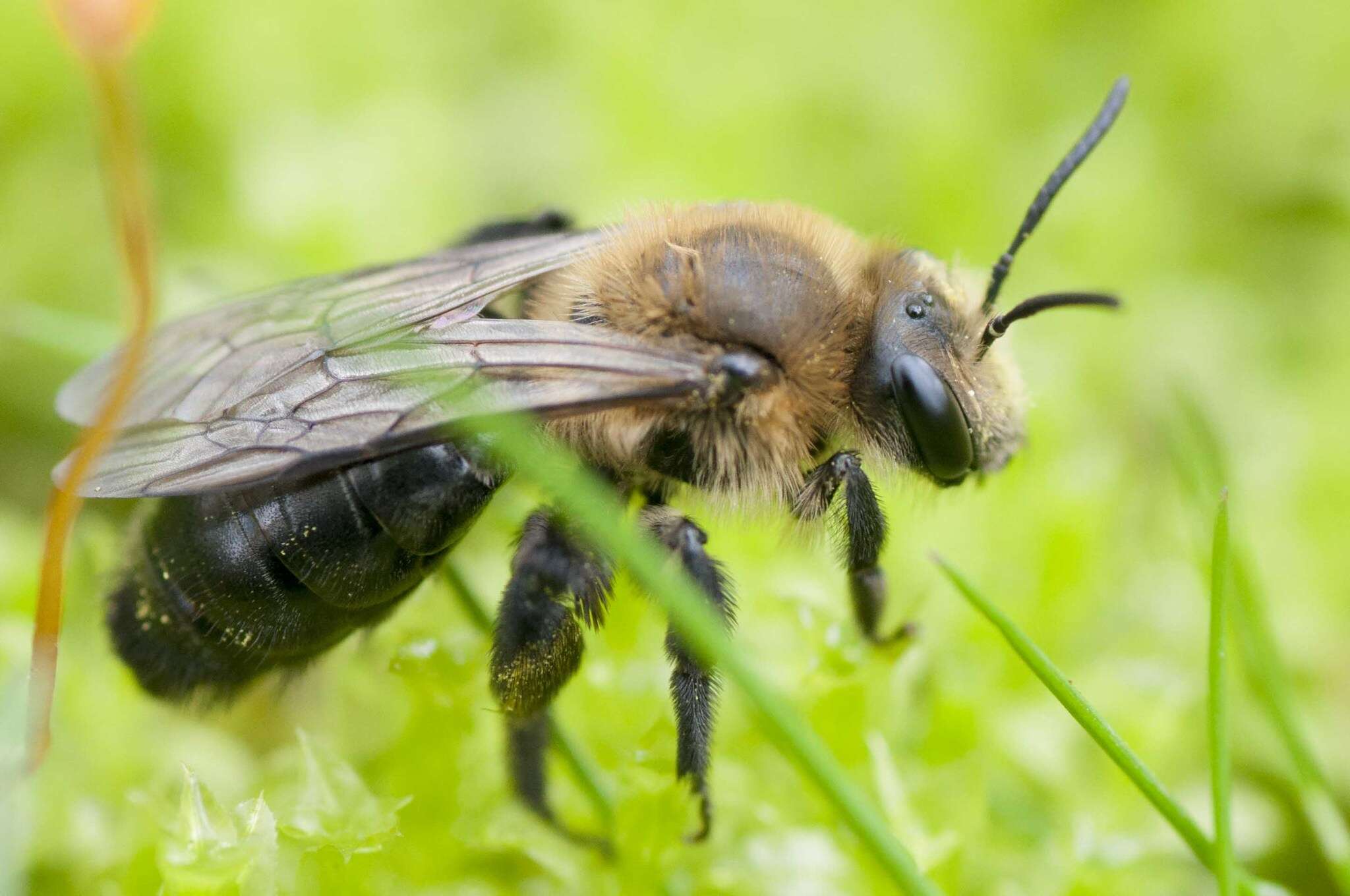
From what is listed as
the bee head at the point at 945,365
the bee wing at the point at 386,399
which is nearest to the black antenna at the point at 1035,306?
the bee head at the point at 945,365

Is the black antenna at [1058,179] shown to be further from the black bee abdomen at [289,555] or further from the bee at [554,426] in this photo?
the black bee abdomen at [289,555]

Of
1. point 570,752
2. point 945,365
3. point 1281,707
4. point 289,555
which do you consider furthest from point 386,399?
point 1281,707

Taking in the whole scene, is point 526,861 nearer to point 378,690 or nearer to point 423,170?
point 378,690

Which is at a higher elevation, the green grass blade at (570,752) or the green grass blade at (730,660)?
the green grass blade at (730,660)

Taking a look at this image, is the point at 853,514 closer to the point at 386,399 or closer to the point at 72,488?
the point at 386,399

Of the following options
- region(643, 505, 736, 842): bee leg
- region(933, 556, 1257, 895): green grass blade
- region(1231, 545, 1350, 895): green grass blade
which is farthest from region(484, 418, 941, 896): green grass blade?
region(1231, 545, 1350, 895): green grass blade

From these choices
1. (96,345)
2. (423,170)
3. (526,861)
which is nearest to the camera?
(526,861)

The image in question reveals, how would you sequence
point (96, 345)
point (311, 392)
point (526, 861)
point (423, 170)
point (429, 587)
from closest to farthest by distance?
point (311, 392)
point (526, 861)
point (429, 587)
point (96, 345)
point (423, 170)

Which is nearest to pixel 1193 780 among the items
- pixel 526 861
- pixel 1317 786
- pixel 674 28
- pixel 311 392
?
pixel 1317 786
